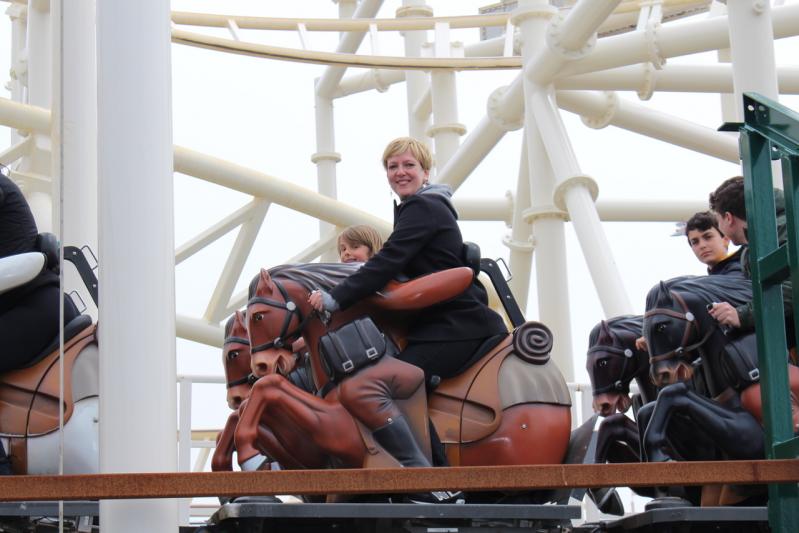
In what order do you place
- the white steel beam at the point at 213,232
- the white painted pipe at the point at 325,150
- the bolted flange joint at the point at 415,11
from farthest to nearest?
1. the white painted pipe at the point at 325,150
2. the bolted flange joint at the point at 415,11
3. the white steel beam at the point at 213,232

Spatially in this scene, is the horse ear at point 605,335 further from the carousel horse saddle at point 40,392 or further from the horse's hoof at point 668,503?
the carousel horse saddle at point 40,392

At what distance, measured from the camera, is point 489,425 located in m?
6.50

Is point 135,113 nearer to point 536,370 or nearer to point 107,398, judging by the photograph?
point 107,398

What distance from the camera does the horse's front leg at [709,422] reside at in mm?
6391

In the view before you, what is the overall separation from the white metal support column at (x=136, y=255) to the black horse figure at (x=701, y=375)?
7.73 feet

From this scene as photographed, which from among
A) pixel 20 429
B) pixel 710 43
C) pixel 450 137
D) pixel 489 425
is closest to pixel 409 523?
pixel 489 425

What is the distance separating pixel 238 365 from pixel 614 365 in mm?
1899

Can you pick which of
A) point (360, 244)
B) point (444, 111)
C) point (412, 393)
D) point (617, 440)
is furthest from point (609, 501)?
point (444, 111)

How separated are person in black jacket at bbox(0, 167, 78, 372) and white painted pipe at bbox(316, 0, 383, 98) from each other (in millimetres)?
12983

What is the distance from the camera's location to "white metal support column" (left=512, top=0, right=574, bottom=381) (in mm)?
13859

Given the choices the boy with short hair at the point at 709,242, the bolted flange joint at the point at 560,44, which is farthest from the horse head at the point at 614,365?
the bolted flange joint at the point at 560,44

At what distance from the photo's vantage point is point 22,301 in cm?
666

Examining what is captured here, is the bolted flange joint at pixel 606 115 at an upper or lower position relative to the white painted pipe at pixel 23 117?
upper

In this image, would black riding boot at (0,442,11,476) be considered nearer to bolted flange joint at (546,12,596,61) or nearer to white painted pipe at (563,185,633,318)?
white painted pipe at (563,185,633,318)
